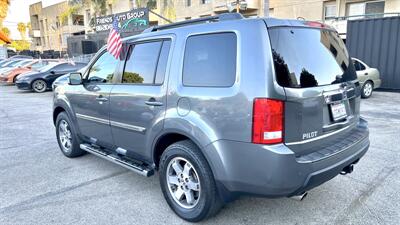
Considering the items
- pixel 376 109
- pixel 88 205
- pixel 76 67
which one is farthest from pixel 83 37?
pixel 88 205

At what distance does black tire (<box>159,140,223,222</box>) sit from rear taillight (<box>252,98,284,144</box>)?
0.61 m

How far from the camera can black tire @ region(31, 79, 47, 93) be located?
1459 cm

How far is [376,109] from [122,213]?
26.5ft

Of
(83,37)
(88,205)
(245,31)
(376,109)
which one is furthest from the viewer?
(83,37)

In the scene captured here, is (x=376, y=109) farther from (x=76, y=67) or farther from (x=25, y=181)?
(x=76, y=67)

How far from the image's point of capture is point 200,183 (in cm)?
283

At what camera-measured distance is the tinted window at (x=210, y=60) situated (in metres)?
2.58

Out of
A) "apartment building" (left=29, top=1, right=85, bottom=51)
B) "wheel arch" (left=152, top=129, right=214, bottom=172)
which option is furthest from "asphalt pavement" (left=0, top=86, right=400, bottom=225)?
"apartment building" (left=29, top=1, right=85, bottom=51)

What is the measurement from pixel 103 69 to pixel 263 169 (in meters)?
2.72

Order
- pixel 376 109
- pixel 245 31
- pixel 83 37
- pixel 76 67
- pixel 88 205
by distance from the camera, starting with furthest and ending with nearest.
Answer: pixel 83 37 < pixel 76 67 < pixel 376 109 < pixel 88 205 < pixel 245 31

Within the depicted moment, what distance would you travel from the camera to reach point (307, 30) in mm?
2766

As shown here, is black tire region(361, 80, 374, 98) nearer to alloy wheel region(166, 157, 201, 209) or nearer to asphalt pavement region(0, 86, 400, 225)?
asphalt pavement region(0, 86, 400, 225)

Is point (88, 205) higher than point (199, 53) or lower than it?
lower

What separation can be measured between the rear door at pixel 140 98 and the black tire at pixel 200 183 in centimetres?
30
